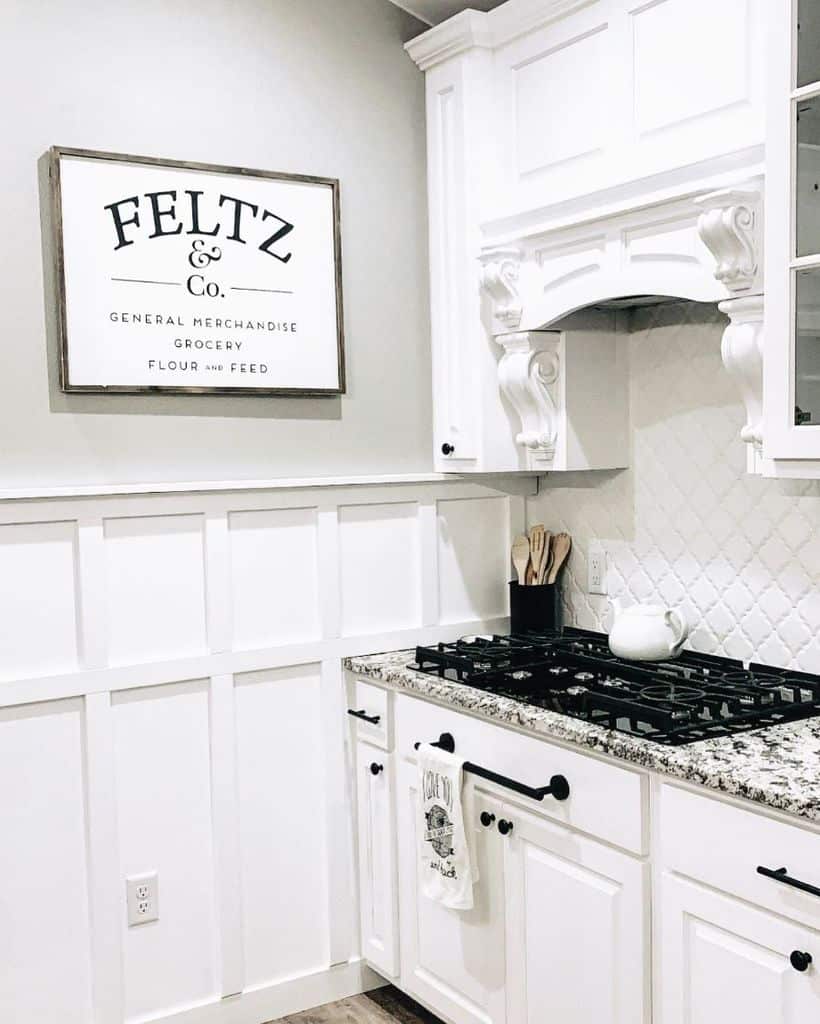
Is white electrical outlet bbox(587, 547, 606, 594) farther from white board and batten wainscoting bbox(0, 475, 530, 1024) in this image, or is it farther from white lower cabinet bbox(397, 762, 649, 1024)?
white lower cabinet bbox(397, 762, 649, 1024)

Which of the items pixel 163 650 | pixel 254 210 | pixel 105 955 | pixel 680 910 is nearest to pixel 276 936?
pixel 105 955

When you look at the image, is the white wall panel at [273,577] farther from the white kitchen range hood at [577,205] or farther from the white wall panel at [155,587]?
the white kitchen range hood at [577,205]

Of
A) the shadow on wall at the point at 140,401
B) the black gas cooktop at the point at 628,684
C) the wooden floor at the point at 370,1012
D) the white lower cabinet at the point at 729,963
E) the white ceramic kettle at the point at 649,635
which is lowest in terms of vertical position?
the wooden floor at the point at 370,1012

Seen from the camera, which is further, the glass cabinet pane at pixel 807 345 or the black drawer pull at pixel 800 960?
the glass cabinet pane at pixel 807 345

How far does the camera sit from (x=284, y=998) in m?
2.96

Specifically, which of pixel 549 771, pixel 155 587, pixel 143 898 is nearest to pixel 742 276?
pixel 549 771

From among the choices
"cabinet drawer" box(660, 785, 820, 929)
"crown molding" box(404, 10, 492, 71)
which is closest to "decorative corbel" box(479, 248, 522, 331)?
"crown molding" box(404, 10, 492, 71)

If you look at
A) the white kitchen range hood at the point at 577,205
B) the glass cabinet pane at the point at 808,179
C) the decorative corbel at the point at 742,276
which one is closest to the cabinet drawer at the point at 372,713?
the white kitchen range hood at the point at 577,205

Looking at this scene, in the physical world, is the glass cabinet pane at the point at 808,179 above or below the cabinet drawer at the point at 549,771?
above

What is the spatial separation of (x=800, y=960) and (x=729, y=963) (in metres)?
0.17

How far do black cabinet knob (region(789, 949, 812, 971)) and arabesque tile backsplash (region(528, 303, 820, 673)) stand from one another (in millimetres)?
809

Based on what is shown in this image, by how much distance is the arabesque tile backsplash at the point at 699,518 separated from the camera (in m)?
2.51

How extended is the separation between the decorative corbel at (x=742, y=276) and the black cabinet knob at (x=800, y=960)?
3.11 ft

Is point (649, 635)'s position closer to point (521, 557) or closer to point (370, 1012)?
point (521, 557)
